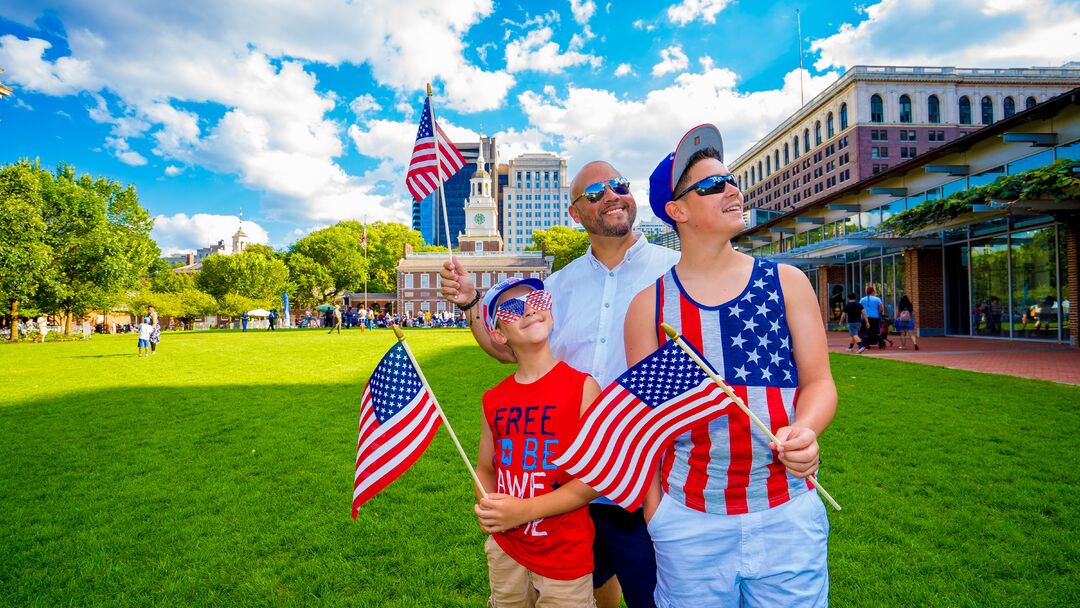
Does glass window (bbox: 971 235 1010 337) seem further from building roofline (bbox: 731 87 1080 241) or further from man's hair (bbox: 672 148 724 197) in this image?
man's hair (bbox: 672 148 724 197)

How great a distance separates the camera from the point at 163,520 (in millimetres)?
4539

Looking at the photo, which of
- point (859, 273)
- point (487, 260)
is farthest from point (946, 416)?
point (487, 260)

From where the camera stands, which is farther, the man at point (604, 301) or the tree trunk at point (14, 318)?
the tree trunk at point (14, 318)

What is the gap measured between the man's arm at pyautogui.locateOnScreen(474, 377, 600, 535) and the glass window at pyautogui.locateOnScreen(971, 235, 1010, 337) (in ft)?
71.7

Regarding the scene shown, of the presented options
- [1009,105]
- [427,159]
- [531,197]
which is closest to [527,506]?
[427,159]

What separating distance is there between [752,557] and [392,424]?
5.05ft

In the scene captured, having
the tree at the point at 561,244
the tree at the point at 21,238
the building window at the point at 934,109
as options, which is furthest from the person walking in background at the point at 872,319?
the building window at the point at 934,109

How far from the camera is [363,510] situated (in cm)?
473

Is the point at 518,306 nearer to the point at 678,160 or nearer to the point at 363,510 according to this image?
the point at 678,160

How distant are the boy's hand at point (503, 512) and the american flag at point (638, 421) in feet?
0.85

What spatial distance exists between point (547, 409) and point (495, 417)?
25 centimetres

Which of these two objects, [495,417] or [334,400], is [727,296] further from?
[334,400]

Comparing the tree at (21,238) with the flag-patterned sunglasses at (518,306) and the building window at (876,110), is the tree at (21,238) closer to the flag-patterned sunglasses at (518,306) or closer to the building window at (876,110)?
the flag-patterned sunglasses at (518,306)

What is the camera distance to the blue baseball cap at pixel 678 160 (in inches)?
75.7
